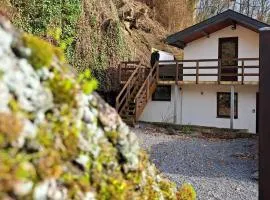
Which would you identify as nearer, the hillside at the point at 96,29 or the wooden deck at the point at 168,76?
the hillside at the point at 96,29

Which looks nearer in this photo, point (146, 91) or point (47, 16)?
point (47, 16)

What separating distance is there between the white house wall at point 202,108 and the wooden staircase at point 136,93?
1.32 meters

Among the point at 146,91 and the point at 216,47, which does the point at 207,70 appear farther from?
the point at 146,91

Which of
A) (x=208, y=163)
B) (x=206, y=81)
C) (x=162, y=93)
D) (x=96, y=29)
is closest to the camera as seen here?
(x=208, y=163)

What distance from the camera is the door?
16969mm

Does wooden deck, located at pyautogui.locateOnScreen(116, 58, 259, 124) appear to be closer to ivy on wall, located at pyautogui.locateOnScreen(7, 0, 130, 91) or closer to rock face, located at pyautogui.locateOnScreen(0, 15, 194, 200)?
ivy on wall, located at pyautogui.locateOnScreen(7, 0, 130, 91)

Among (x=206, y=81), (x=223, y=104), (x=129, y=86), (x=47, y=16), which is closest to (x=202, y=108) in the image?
(x=223, y=104)

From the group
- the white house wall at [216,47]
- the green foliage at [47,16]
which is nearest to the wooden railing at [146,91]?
the white house wall at [216,47]

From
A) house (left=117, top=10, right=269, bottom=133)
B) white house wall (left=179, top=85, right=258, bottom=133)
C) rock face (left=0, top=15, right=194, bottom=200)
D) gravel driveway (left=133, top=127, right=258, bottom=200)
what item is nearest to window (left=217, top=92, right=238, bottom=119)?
house (left=117, top=10, right=269, bottom=133)

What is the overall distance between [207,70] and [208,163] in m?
8.59

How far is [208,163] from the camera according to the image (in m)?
9.68

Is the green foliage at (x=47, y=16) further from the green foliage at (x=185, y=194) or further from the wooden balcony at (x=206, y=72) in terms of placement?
the green foliage at (x=185, y=194)

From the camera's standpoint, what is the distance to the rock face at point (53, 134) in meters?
1.20

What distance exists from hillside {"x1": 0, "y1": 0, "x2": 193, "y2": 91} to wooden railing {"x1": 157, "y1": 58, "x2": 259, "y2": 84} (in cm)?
283
